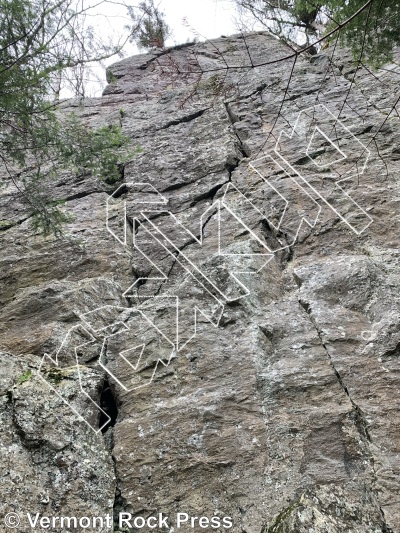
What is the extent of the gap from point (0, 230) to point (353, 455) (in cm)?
582

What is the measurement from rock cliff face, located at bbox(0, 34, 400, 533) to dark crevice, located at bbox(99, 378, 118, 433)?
0.02m

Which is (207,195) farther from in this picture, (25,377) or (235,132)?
(25,377)

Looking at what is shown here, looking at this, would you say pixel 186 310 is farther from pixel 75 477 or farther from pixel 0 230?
pixel 0 230

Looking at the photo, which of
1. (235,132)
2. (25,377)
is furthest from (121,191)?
(25,377)

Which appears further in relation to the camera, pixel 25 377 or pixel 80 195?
pixel 80 195

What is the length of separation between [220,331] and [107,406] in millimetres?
1338

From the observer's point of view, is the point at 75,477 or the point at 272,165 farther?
the point at 272,165

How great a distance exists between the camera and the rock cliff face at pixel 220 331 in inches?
157

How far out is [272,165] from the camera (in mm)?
7422

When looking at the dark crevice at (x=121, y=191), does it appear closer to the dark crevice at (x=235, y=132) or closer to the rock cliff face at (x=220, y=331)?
the rock cliff face at (x=220, y=331)

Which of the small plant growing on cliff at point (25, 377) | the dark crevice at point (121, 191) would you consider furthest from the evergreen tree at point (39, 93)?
→ the small plant growing on cliff at point (25, 377)

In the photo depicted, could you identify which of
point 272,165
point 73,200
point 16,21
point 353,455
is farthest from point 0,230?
point 353,455

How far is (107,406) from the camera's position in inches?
195

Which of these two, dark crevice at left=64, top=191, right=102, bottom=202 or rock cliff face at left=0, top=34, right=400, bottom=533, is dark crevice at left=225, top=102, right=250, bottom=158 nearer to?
rock cliff face at left=0, top=34, right=400, bottom=533
